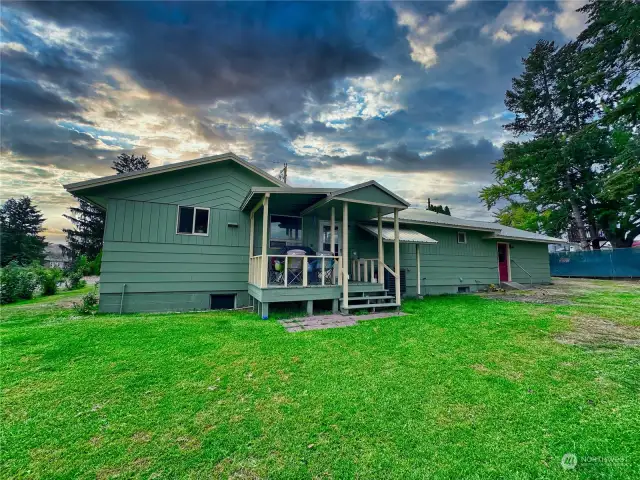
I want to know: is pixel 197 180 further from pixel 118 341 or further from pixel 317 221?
pixel 118 341

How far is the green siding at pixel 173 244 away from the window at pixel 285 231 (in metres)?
0.87

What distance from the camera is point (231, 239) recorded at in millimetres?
8398

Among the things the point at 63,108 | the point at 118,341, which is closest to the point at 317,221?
the point at 118,341

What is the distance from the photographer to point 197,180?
810 cm

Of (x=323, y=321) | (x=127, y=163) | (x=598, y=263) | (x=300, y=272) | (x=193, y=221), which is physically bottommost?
(x=323, y=321)

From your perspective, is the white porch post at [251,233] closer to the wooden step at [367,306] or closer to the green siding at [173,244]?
the green siding at [173,244]

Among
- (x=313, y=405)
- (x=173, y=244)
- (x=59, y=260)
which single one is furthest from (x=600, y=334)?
(x=59, y=260)

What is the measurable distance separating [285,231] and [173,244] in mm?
3361

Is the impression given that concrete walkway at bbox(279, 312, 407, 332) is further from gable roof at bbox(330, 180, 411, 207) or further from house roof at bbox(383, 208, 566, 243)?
house roof at bbox(383, 208, 566, 243)

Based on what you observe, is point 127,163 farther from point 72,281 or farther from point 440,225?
point 440,225

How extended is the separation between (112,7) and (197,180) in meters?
4.49

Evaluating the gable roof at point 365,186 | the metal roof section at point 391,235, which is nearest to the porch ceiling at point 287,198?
the gable roof at point 365,186

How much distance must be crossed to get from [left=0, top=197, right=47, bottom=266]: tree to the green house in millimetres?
34384

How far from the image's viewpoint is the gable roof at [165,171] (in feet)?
21.9
